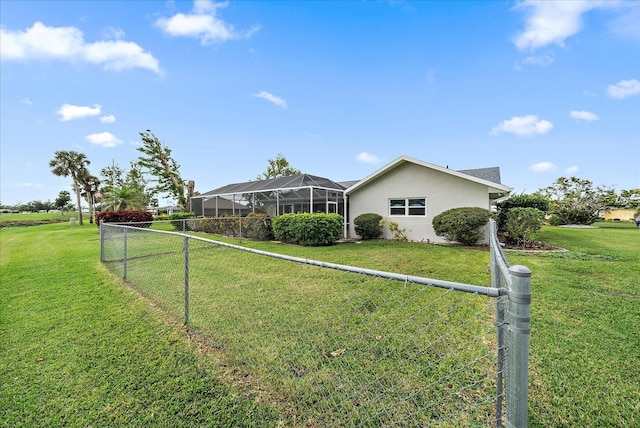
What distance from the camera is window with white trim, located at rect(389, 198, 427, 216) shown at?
42.5ft

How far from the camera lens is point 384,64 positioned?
1450 centimetres

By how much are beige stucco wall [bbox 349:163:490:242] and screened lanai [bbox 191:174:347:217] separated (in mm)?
1598

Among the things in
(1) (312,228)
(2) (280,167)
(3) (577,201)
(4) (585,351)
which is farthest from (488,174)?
(2) (280,167)

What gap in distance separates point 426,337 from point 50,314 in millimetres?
5492

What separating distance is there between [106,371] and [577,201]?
101 ft

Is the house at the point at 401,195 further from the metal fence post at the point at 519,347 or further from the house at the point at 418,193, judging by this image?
the metal fence post at the point at 519,347

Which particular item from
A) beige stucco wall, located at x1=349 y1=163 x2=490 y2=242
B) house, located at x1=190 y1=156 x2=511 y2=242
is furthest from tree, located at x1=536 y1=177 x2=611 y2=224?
beige stucco wall, located at x1=349 y1=163 x2=490 y2=242

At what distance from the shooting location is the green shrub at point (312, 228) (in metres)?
11.8

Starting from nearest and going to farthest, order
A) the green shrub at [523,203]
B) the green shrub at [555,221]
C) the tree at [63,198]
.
A: the green shrub at [523,203], the green shrub at [555,221], the tree at [63,198]

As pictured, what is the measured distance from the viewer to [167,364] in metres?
2.83

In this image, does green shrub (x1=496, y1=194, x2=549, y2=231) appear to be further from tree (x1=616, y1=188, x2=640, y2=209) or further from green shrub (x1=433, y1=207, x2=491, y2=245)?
tree (x1=616, y1=188, x2=640, y2=209)

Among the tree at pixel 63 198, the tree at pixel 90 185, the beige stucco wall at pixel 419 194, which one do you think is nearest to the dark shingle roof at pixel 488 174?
the beige stucco wall at pixel 419 194

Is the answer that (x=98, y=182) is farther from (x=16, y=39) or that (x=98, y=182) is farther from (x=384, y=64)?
(x=384, y=64)

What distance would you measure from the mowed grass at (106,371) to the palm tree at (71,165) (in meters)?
28.7
